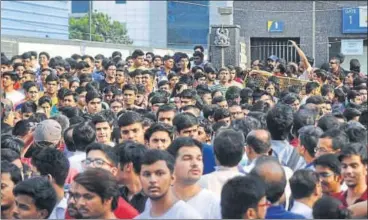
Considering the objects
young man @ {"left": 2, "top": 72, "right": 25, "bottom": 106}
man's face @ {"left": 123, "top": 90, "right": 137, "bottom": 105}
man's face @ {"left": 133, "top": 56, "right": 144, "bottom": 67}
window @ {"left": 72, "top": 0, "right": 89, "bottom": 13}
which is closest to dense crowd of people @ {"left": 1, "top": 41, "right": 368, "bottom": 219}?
man's face @ {"left": 123, "top": 90, "right": 137, "bottom": 105}

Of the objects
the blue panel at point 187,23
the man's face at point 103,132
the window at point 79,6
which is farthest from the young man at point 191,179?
the window at point 79,6

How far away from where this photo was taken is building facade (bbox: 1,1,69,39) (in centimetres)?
7106

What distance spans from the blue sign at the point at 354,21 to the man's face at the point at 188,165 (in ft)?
73.4

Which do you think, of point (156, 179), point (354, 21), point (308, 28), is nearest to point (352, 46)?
point (354, 21)

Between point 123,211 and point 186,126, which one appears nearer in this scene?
point 123,211

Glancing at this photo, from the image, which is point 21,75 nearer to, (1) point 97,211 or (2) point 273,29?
(1) point 97,211

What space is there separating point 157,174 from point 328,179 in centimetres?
125

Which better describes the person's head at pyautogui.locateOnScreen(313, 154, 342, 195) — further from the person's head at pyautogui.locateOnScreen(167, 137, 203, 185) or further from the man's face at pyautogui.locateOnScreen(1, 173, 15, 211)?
the man's face at pyautogui.locateOnScreen(1, 173, 15, 211)

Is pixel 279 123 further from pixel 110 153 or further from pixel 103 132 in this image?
pixel 110 153

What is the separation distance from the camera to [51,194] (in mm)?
6527

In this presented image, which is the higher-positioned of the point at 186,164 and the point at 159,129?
the point at 159,129

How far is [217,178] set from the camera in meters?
7.20

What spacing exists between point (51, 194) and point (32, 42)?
1589 centimetres

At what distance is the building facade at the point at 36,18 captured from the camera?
71.1 meters
